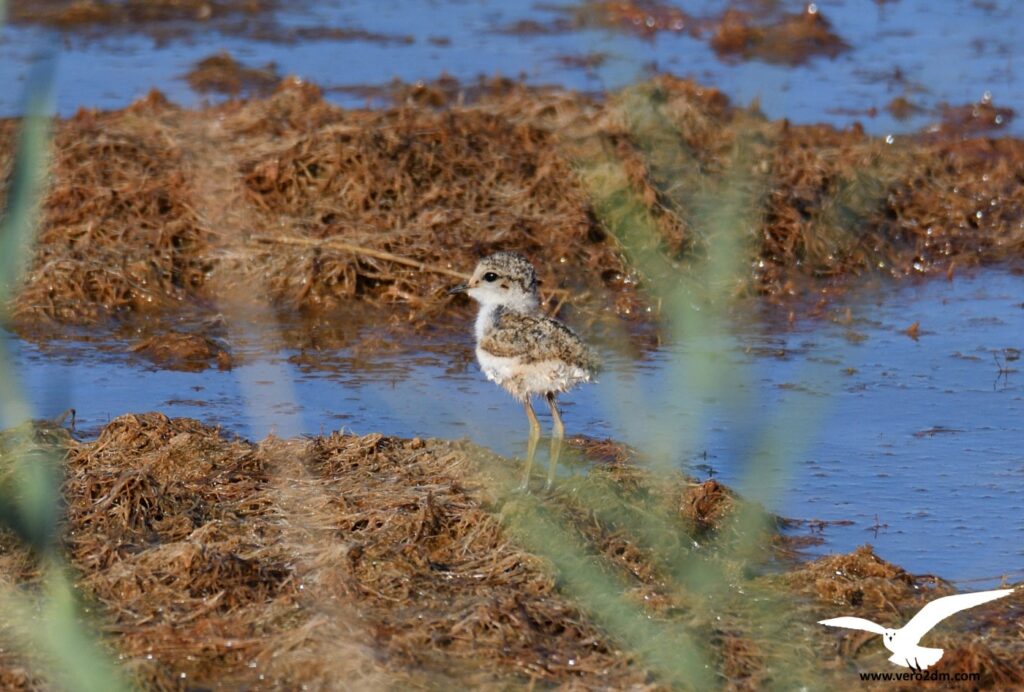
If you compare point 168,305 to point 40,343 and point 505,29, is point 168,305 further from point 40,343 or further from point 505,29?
point 505,29

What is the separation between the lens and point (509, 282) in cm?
611

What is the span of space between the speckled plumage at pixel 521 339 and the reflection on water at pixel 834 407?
0.22 metres

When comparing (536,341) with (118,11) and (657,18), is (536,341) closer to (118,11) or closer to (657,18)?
(657,18)

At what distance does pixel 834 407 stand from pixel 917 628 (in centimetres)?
105

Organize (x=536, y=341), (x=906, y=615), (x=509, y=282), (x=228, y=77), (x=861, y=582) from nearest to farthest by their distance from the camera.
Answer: (x=906, y=615)
(x=861, y=582)
(x=536, y=341)
(x=509, y=282)
(x=228, y=77)

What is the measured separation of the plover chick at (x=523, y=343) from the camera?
5637 mm

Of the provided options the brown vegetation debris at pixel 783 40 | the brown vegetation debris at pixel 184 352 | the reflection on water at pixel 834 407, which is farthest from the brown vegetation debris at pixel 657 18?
the brown vegetation debris at pixel 184 352

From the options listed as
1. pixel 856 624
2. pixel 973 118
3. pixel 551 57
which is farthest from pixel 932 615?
pixel 551 57

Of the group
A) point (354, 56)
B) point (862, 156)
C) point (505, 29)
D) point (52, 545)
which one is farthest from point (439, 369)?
point (505, 29)

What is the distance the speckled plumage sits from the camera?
563cm

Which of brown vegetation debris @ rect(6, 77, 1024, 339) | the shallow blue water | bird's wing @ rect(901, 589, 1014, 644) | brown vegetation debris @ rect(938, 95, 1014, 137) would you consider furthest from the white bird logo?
brown vegetation debris @ rect(938, 95, 1014, 137)

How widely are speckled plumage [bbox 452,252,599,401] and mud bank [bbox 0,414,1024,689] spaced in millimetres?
364

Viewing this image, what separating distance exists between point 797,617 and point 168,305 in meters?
4.38

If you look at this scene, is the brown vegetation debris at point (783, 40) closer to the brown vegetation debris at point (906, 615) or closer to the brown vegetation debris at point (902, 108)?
the brown vegetation debris at point (902, 108)
